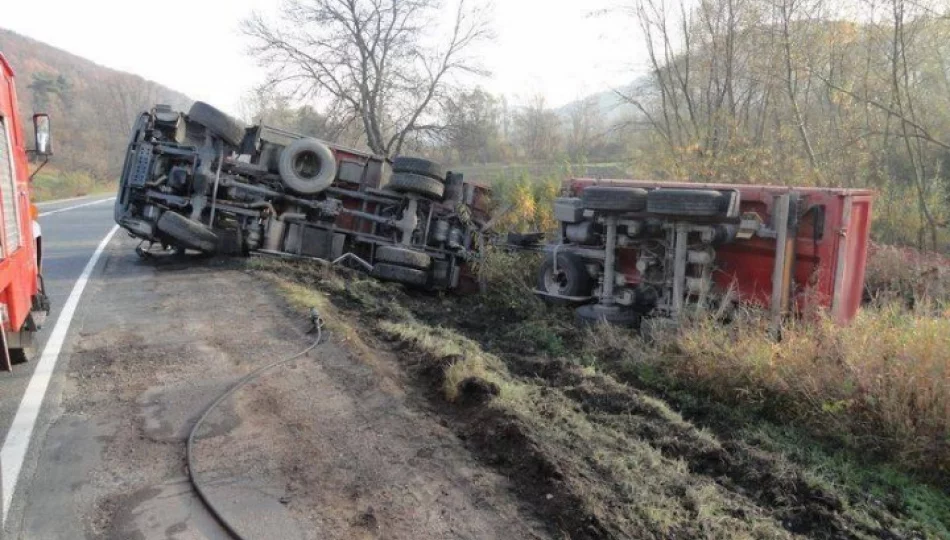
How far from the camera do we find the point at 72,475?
12.5 ft

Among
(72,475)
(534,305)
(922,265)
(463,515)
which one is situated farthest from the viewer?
(922,265)

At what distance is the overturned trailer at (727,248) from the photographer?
22.6 feet

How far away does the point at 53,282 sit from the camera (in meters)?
8.81

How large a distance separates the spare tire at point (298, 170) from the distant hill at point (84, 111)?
35.4m

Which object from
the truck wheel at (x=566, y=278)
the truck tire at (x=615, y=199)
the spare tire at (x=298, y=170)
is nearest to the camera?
the truck tire at (x=615, y=199)

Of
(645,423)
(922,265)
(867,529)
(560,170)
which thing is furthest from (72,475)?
(560,170)

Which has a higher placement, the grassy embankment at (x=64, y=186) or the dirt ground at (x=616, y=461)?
the grassy embankment at (x=64, y=186)

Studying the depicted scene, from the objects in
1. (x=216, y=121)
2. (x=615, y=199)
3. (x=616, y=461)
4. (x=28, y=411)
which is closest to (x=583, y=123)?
(x=216, y=121)

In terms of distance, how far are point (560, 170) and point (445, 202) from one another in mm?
6767

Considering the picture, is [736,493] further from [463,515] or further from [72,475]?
[72,475]

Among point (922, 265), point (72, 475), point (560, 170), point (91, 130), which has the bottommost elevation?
point (72, 475)

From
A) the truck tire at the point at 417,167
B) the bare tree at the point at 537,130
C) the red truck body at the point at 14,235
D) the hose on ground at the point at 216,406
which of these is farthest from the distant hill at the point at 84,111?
the hose on ground at the point at 216,406

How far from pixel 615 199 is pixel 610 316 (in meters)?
1.33

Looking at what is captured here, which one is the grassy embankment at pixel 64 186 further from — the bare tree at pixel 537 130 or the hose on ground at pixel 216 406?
the hose on ground at pixel 216 406
